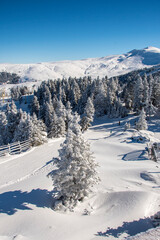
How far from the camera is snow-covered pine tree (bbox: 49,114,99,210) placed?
7375mm

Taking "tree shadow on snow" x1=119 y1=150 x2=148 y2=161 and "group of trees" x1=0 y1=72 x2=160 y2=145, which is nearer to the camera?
"tree shadow on snow" x1=119 y1=150 x2=148 y2=161

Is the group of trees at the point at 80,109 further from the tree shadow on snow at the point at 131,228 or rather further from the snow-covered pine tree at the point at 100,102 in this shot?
the tree shadow on snow at the point at 131,228

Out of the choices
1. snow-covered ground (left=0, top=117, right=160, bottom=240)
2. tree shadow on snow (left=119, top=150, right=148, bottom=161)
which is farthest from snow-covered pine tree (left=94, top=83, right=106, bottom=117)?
snow-covered ground (left=0, top=117, right=160, bottom=240)

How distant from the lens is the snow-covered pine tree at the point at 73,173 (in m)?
7.38

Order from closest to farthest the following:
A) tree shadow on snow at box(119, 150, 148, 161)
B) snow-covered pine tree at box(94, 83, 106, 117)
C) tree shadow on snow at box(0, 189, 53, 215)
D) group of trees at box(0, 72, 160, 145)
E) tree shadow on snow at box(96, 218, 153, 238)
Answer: tree shadow on snow at box(96, 218, 153, 238)
tree shadow on snow at box(0, 189, 53, 215)
tree shadow on snow at box(119, 150, 148, 161)
group of trees at box(0, 72, 160, 145)
snow-covered pine tree at box(94, 83, 106, 117)

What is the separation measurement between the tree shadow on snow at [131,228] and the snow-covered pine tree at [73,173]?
204 centimetres

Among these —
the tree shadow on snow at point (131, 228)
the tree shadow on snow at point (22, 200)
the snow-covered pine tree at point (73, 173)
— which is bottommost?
the tree shadow on snow at point (131, 228)

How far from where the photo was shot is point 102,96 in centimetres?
5628

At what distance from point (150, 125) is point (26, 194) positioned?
1567 inches

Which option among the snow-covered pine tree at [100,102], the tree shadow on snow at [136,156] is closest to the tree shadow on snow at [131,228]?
the tree shadow on snow at [136,156]

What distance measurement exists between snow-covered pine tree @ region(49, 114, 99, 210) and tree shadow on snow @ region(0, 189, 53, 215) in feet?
3.00

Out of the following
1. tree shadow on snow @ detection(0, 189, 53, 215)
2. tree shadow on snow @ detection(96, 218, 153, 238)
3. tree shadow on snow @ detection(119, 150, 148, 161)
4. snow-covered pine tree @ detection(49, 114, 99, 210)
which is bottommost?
tree shadow on snow @ detection(119, 150, 148, 161)

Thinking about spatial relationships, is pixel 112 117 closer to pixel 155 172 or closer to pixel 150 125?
pixel 150 125

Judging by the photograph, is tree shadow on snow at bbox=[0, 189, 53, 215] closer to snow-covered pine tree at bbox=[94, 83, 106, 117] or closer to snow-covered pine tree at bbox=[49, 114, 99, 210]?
snow-covered pine tree at bbox=[49, 114, 99, 210]
